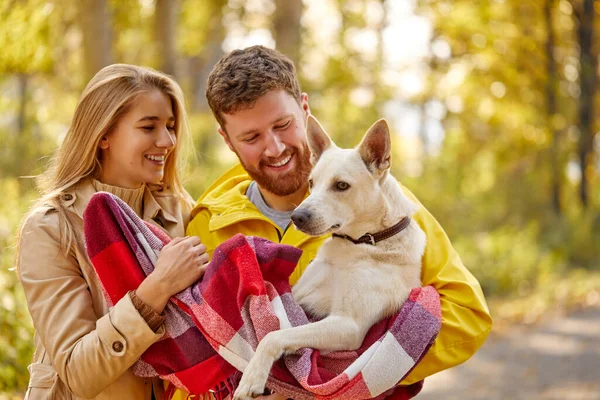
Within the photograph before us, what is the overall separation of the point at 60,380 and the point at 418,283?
1.55m

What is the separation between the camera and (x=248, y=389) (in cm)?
255

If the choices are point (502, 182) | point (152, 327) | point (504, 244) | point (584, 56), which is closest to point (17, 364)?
point (152, 327)

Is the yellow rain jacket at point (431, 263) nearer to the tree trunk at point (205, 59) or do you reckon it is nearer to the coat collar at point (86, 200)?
the coat collar at point (86, 200)

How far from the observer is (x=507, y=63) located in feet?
55.5

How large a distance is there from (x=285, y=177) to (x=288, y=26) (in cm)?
639

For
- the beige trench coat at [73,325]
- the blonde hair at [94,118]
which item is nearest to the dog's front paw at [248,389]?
the beige trench coat at [73,325]

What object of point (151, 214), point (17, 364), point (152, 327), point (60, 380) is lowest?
point (17, 364)

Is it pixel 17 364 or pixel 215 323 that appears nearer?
pixel 215 323

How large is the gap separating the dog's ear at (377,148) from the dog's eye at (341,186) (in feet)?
0.47

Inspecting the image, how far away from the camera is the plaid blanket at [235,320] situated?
262 centimetres

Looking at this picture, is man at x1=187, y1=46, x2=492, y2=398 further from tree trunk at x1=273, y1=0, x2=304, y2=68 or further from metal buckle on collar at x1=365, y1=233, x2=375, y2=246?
tree trunk at x1=273, y1=0, x2=304, y2=68

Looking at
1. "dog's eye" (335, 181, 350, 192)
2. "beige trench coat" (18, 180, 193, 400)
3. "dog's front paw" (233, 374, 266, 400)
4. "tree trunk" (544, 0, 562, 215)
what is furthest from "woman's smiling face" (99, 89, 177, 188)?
"tree trunk" (544, 0, 562, 215)

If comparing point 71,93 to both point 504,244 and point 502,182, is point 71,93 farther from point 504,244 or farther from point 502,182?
point 502,182

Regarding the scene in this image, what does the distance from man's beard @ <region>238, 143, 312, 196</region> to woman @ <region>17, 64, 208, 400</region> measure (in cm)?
42
